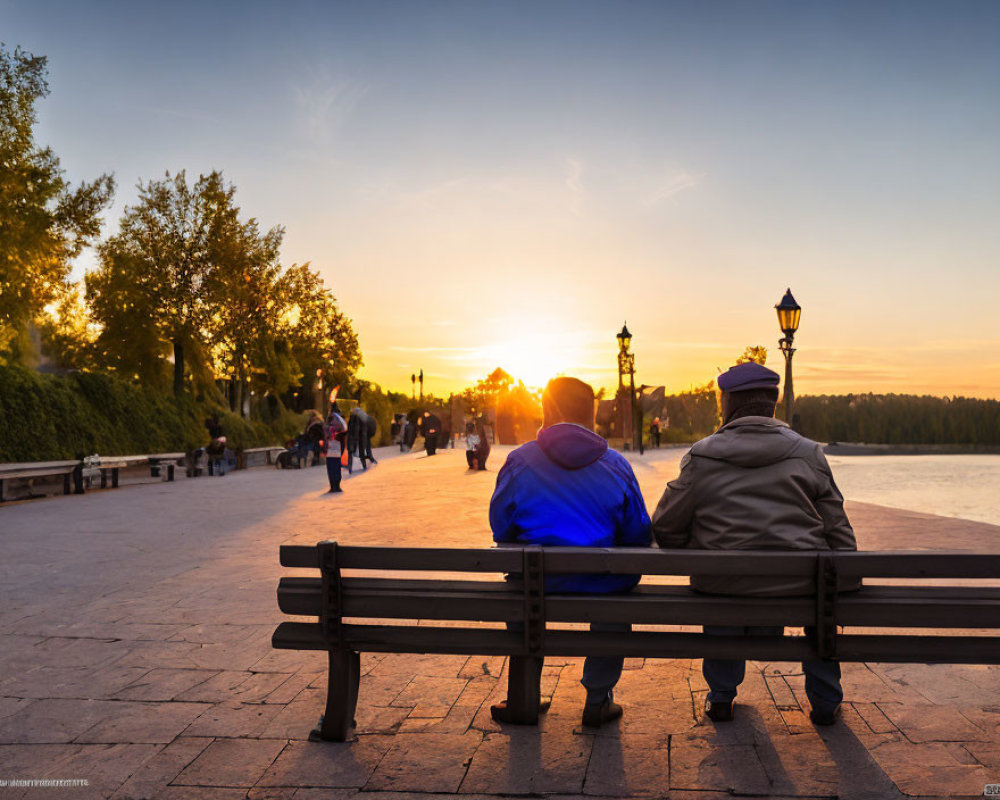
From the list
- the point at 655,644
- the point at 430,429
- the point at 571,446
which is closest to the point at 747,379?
the point at 571,446

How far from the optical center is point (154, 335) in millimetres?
29516

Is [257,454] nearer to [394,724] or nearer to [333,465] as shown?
[333,465]

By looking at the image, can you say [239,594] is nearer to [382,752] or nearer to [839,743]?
[382,752]

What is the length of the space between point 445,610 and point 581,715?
3.34 ft

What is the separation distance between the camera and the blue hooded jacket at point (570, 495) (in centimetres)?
384

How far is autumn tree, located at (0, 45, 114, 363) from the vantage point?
20109 millimetres

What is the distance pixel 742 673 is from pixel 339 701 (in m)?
1.86

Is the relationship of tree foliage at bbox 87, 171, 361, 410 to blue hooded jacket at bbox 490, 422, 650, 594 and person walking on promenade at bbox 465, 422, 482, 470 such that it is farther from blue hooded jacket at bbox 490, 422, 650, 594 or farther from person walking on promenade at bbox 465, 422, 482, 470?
blue hooded jacket at bbox 490, 422, 650, 594

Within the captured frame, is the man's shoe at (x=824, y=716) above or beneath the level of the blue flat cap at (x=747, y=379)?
beneath

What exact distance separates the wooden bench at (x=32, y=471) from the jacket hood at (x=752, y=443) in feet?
50.6

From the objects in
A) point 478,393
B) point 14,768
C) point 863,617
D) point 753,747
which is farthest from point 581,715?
point 478,393

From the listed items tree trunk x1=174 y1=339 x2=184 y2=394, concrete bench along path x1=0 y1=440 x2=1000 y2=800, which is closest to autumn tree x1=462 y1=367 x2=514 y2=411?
tree trunk x1=174 y1=339 x2=184 y2=394

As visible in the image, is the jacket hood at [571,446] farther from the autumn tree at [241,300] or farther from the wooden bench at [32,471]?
the autumn tree at [241,300]

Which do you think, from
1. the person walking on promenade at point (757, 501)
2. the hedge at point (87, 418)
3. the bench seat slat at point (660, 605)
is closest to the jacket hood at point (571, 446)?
the person walking on promenade at point (757, 501)
